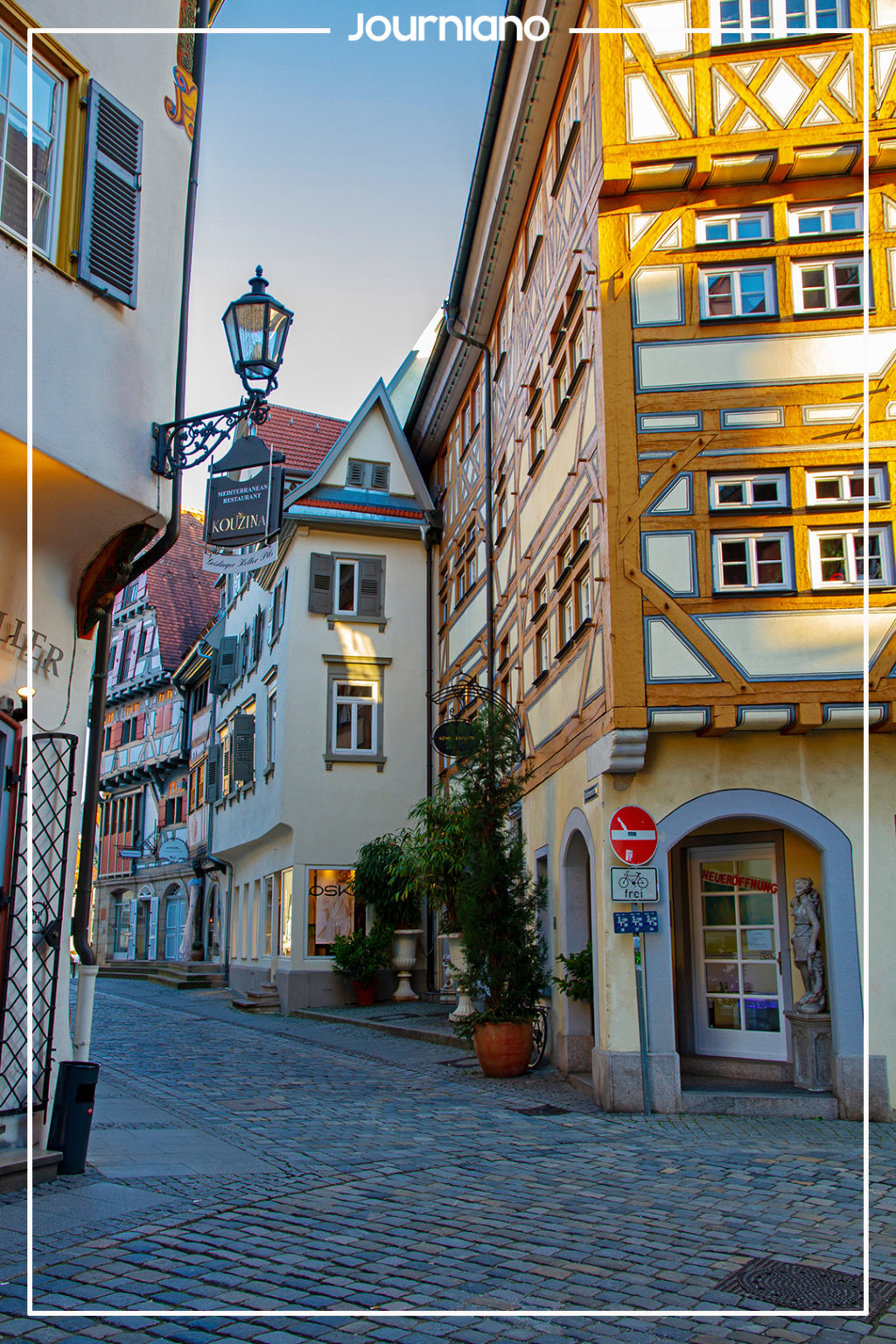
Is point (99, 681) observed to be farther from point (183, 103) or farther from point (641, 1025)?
point (641, 1025)

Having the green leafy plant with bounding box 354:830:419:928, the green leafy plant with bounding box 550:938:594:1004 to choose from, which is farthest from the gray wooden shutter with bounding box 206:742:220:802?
the green leafy plant with bounding box 550:938:594:1004

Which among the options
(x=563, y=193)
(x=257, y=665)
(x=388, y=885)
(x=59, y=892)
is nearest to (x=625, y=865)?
(x=59, y=892)

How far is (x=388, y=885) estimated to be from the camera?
23469 millimetres

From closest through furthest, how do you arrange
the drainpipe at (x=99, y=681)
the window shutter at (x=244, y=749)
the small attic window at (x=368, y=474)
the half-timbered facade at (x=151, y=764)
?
the drainpipe at (x=99, y=681), the small attic window at (x=368, y=474), the window shutter at (x=244, y=749), the half-timbered facade at (x=151, y=764)

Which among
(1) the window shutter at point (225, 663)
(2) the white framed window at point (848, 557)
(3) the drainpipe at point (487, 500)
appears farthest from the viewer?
(1) the window shutter at point (225, 663)

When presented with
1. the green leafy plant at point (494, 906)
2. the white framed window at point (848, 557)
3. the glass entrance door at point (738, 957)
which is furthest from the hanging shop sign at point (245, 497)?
the glass entrance door at point (738, 957)

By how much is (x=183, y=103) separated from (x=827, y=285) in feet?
21.9

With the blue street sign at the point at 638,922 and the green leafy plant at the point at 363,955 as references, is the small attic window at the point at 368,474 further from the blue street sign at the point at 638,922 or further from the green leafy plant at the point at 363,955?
the blue street sign at the point at 638,922

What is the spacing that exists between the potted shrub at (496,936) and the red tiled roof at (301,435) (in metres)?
15.9

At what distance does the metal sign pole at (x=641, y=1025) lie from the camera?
10953mm

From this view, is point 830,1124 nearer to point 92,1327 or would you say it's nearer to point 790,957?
point 790,957

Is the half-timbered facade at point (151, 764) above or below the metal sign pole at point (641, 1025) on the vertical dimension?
above

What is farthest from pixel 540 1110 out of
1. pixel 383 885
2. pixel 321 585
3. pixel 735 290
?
pixel 321 585

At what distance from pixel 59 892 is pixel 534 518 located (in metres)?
10.0
